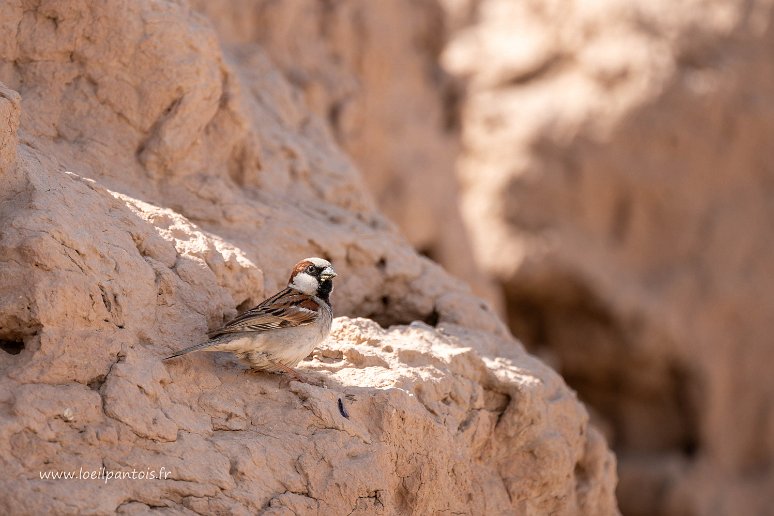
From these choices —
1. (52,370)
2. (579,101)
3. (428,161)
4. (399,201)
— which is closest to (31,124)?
(52,370)

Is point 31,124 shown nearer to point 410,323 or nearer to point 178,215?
point 178,215

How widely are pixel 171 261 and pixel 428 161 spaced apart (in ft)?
17.0

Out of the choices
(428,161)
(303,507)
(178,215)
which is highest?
(428,161)

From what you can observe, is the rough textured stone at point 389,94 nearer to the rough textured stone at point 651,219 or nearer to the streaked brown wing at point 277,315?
the rough textured stone at point 651,219

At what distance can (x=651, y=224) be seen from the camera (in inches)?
431

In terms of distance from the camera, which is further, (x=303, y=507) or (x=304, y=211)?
(x=304, y=211)

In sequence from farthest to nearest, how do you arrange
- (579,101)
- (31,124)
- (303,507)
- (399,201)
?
(579,101), (399,201), (31,124), (303,507)

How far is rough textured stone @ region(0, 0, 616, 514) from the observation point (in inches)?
145

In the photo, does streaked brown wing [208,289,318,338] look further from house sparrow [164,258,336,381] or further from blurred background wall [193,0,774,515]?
blurred background wall [193,0,774,515]

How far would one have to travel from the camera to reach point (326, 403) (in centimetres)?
420

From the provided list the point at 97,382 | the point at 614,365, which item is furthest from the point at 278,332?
the point at 614,365

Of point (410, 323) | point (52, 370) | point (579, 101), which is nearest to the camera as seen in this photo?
point (52, 370)

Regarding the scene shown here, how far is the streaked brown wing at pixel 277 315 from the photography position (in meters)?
4.14

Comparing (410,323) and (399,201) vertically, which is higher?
(399,201)
